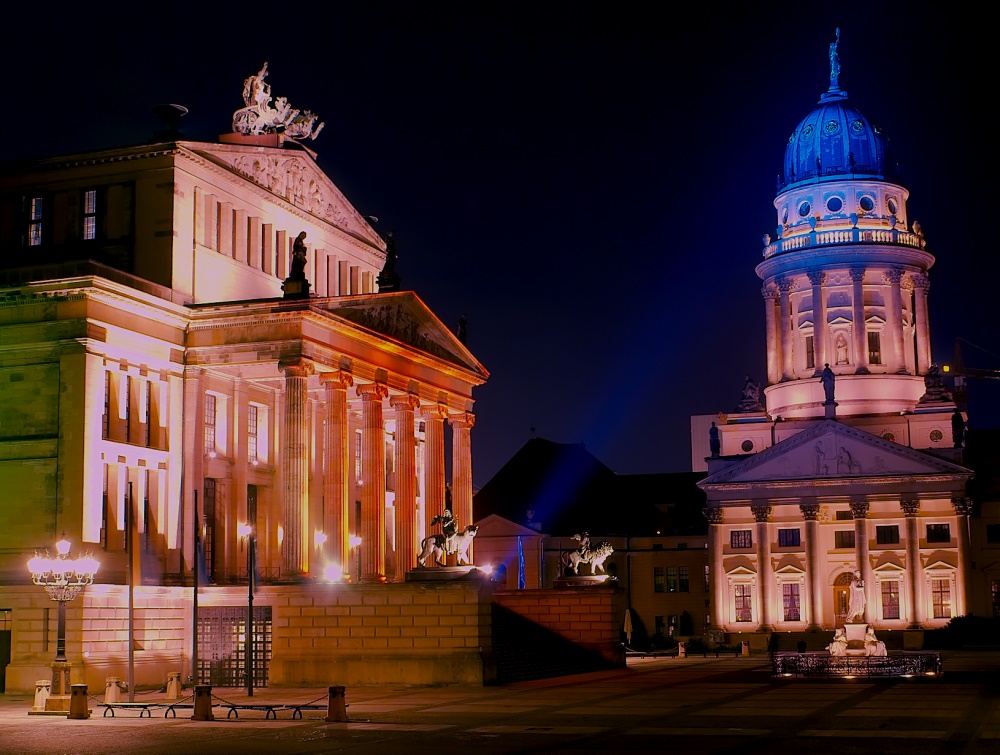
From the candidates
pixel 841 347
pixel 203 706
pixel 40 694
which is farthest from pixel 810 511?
pixel 40 694

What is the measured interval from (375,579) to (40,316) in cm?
1777

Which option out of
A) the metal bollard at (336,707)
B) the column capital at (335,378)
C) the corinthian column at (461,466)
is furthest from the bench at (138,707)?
the corinthian column at (461,466)

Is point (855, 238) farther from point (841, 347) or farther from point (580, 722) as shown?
point (580, 722)

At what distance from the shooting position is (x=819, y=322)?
11844cm

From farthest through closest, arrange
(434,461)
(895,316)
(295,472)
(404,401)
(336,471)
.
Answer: (895,316), (434,461), (404,401), (336,471), (295,472)

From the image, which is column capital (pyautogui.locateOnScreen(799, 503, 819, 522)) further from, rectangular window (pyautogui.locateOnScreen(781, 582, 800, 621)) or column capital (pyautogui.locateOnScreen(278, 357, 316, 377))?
column capital (pyautogui.locateOnScreen(278, 357, 316, 377))

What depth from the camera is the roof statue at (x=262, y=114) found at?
63969 mm

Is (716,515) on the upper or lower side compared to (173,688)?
upper

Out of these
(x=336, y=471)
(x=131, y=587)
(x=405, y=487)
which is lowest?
(x=131, y=587)

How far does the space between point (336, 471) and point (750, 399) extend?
6859cm

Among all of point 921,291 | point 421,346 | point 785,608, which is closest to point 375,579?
point 421,346

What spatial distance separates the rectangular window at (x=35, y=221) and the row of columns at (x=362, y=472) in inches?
501

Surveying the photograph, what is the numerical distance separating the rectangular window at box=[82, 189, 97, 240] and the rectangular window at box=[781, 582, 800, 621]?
68191 millimetres

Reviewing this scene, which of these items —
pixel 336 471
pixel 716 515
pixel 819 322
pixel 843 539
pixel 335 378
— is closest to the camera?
pixel 335 378
